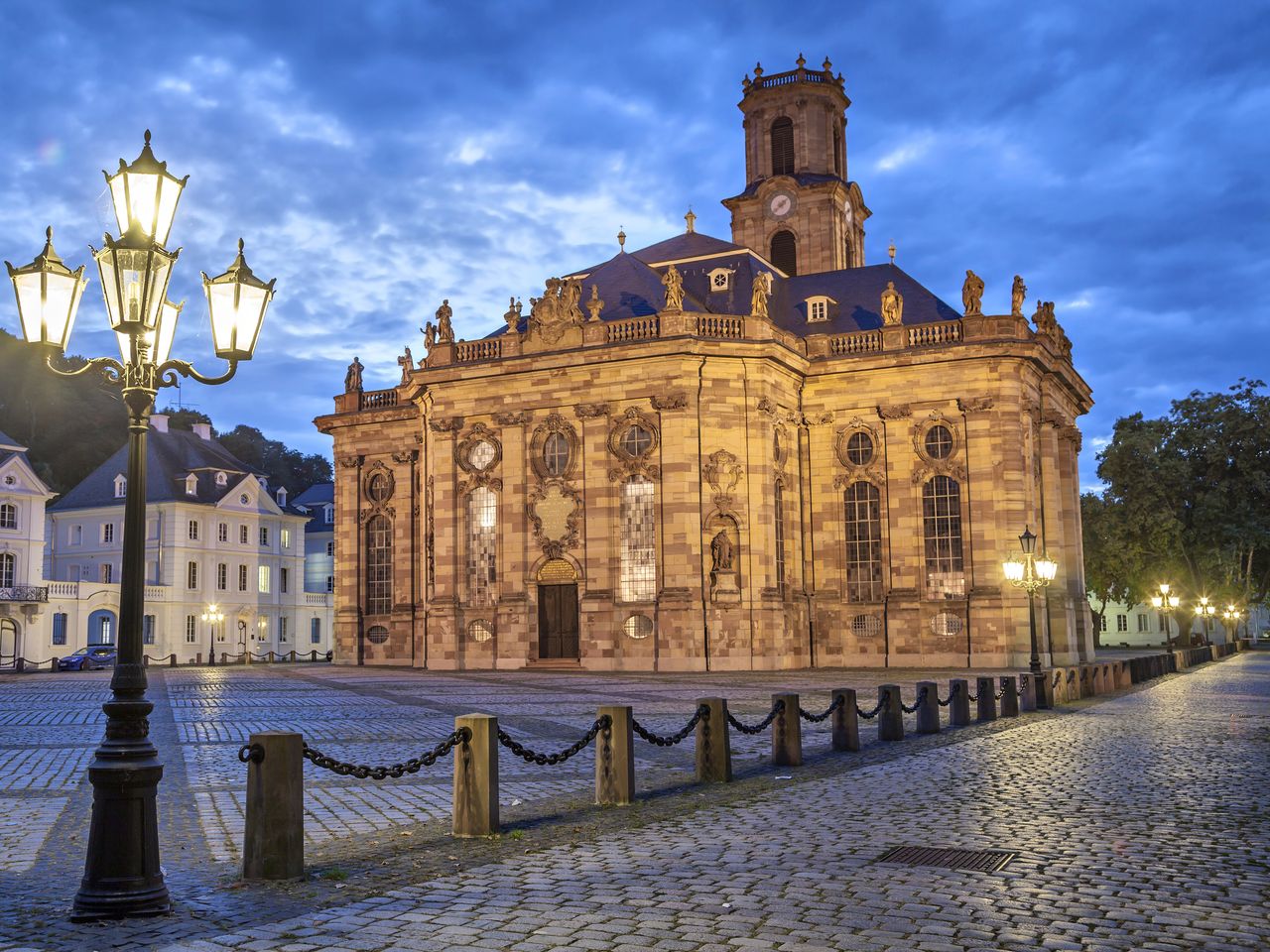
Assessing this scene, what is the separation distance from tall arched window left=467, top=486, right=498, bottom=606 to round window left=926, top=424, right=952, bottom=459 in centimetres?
1687

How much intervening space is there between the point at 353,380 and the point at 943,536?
1161 inches

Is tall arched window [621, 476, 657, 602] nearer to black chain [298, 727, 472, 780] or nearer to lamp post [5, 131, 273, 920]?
black chain [298, 727, 472, 780]

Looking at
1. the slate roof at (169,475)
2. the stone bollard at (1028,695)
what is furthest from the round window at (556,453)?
the slate roof at (169,475)

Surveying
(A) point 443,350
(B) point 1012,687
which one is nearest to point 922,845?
(B) point 1012,687

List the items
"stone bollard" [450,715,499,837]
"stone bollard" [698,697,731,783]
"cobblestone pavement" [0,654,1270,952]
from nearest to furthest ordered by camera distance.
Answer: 1. "cobblestone pavement" [0,654,1270,952]
2. "stone bollard" [450,715,499,837]
3. "stone bollard" [698,697,731,783]

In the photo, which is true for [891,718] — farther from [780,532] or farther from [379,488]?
[379,488]

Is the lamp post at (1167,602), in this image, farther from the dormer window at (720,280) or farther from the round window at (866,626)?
the dormer window at (720,280)

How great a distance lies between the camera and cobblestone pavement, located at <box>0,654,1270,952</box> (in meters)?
7.70

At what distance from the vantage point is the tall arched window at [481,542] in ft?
160

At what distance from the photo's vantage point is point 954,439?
47.3m

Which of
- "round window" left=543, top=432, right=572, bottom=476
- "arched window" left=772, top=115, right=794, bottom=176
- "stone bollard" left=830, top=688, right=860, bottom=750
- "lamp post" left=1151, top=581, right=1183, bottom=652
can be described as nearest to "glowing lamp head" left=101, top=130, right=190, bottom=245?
"stone bollard" left=830, top=688, right=860, bottom=750

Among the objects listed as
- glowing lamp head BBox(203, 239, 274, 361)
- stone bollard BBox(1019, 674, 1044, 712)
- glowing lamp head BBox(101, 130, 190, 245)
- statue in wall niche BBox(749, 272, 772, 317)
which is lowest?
stone bollard BBox(1019, 674, 1044, 712)

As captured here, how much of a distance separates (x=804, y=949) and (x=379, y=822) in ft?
19.5

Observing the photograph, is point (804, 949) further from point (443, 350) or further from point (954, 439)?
point (443, 350)
